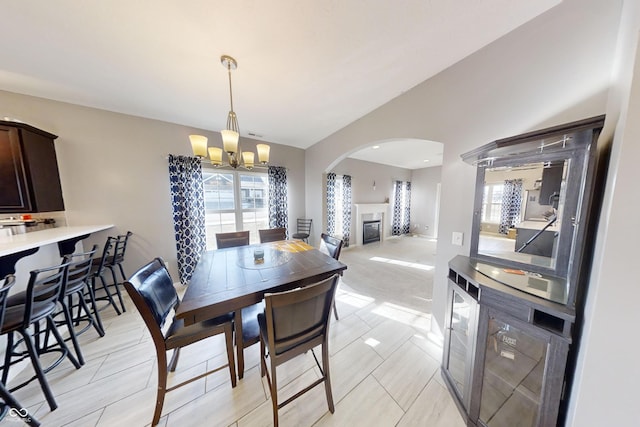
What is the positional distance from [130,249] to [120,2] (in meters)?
2.94

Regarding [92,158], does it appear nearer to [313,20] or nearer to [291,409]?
[313,20]

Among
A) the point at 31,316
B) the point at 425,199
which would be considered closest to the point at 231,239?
the point at 31,316

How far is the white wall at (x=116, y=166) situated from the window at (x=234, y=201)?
0.55 metres

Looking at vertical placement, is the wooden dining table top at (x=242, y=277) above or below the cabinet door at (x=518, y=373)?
above

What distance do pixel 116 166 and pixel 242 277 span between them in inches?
106

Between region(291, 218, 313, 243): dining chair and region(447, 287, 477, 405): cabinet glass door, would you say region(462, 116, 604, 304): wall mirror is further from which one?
region(291, 218, 313, 243): dining chair

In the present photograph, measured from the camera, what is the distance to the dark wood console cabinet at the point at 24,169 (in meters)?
1.92

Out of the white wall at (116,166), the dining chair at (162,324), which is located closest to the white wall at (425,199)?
the white wall at (116,166)

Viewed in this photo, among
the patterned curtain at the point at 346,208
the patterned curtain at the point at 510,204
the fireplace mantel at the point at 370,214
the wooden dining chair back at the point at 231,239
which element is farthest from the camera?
the fireplace mantel at the point at 370,214

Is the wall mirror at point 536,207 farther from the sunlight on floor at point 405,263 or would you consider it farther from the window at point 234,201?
the window at point 234,201

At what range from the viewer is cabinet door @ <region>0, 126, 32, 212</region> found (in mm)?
1911

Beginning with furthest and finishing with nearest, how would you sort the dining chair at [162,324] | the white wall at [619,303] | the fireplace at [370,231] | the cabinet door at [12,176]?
the fireplace at [370,231] → the cabinet door at [12,176] → the dining chair at [162,324] → the white wall at [619,303]

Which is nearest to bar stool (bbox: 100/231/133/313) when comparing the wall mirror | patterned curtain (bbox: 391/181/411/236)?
the wall mirror

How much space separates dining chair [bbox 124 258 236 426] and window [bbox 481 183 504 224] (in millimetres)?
2227
